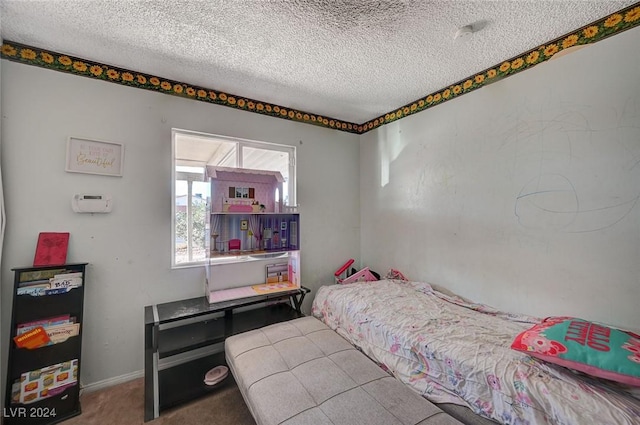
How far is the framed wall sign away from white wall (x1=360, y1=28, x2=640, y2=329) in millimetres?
2622

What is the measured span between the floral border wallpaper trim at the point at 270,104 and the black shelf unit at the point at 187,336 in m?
1.81

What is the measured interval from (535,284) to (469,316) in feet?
1.66

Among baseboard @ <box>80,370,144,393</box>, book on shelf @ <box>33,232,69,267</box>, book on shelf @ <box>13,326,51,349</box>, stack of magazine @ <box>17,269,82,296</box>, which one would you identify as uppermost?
book on shelf @ <box>33,232,69,267</box>

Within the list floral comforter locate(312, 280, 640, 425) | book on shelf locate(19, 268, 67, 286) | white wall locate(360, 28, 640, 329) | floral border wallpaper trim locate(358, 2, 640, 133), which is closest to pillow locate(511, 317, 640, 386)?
floral comforter locate(312, 280, 640, 425)

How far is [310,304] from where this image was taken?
299 cm

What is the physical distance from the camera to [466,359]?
135cm

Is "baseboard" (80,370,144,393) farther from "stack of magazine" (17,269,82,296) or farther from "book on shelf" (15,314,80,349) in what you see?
"stack of magazine" (17,269,82,296)

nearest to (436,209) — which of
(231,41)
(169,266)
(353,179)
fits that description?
(353,179)

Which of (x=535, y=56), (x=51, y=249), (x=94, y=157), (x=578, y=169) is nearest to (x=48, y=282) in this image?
(x=51, y=249)

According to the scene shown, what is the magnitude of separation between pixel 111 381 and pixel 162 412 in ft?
2.07

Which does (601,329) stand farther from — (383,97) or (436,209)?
(383,97)

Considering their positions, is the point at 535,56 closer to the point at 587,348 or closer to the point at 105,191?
the point at 587,348

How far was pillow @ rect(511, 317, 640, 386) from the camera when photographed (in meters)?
1.06

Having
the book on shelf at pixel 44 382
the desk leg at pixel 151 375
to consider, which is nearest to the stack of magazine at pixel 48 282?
the book on shelf at pixel 44 382
